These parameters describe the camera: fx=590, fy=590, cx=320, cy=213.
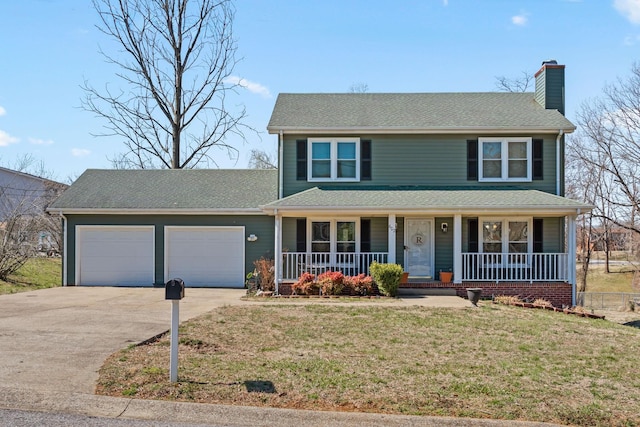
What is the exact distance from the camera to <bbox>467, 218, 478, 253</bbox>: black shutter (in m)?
18.8

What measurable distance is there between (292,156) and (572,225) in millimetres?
8845

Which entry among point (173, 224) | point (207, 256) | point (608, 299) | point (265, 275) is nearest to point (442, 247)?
point (265, 275)

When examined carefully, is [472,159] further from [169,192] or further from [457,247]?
[169,192]

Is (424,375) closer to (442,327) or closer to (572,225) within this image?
(442,327)

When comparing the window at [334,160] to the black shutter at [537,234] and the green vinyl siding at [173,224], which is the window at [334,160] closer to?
the green vinyl siding at [173,224]

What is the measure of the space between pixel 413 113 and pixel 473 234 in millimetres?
4711

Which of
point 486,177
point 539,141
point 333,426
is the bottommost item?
point 333,426

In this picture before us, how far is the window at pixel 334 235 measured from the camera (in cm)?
1916

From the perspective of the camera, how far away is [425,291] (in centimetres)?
1703

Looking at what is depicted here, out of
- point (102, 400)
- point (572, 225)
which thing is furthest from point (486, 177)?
point (102, 400)

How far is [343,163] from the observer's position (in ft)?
63.9

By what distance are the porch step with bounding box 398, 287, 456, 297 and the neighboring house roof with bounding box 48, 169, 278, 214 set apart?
5.86m

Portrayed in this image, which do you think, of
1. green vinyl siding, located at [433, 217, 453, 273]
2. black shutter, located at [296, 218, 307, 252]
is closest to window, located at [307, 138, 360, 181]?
black shutter, located at [296, 218, 307, 252]

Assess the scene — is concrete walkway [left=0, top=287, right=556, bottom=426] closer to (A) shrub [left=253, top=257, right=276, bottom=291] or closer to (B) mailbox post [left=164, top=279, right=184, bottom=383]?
(B) mailbox post [left=164, top=279, right=184, bottom=383]
